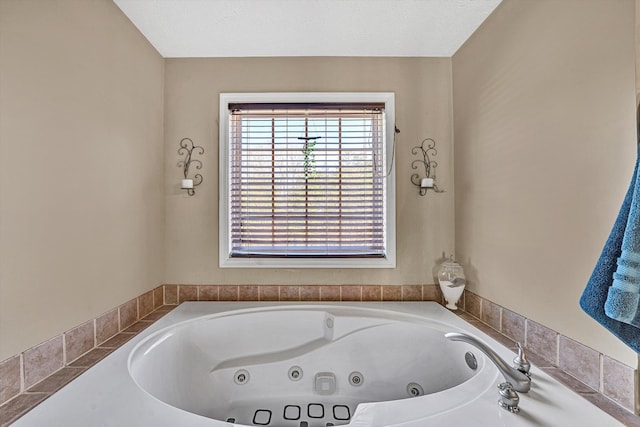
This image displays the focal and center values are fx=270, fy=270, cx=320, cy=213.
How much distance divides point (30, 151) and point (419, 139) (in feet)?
6.28

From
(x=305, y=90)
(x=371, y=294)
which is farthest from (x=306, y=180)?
(x=371, y=294)

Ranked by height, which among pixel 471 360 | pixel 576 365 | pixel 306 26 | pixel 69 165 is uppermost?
pixel 306 26

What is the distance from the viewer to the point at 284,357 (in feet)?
5.09

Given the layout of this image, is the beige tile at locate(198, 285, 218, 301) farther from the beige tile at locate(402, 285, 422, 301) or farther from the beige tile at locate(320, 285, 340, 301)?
the beige tile at locate(402, 285, 422, 301)

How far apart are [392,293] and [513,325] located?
2.23ft

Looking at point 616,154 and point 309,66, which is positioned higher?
point 309,66

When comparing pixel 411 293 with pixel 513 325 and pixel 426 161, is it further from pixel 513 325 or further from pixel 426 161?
pixel 426 161

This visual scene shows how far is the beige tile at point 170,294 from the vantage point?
5.91 feet

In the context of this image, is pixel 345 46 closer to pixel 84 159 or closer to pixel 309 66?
pixel 309 66

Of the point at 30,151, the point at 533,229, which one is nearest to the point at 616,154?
the point at 533,229

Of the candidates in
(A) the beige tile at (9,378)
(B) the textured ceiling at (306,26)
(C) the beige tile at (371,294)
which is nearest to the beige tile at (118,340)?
(A) the beige tile at (9,378)

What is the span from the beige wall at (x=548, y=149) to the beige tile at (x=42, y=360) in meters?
1.93

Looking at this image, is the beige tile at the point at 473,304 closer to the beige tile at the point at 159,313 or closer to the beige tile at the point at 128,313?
the beige tile at the point at 159,313

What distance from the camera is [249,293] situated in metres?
1.80
